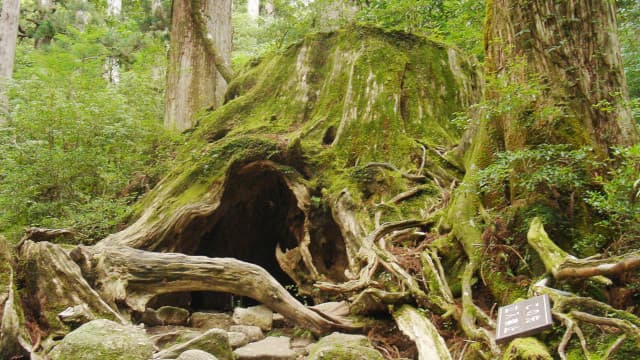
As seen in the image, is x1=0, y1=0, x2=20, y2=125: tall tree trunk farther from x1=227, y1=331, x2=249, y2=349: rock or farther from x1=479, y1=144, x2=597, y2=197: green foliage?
x1=479, y1=144, x2=597, y2=197: green foliage

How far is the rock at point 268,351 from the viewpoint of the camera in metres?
3.78

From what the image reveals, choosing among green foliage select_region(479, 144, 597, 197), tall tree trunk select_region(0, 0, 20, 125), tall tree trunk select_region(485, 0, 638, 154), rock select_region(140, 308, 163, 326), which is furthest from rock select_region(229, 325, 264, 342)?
tall tree trunk select_region(0, 0, 20, 125)

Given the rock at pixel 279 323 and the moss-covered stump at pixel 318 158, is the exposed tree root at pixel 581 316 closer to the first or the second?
the moss-covered stump at pixel 318 158

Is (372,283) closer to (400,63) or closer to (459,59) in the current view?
(400,63)

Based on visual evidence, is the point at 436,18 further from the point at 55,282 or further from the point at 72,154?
the point at 55,282

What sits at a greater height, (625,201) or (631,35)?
(631,35)

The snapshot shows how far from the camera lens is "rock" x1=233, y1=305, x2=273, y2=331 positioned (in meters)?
4.79

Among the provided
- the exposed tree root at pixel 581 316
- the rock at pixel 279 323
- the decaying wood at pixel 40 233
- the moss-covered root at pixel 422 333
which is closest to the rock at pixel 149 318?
the decaying wood at pixel 40 233

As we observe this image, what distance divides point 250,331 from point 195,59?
6381 mm

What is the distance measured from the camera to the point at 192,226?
5.61m

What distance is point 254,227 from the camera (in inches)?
290

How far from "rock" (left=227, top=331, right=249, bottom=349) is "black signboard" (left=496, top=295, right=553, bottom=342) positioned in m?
2.39

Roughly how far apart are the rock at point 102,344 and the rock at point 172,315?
1.55 m

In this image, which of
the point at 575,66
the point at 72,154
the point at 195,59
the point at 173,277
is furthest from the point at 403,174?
the point at 195,59
